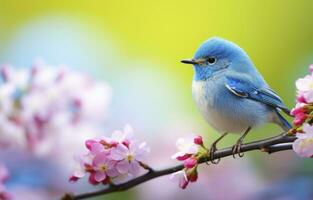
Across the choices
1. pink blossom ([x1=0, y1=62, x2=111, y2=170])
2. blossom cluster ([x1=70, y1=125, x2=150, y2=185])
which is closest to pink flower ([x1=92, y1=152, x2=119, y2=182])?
blossom cluster ([x1=70, y1=125, x2=150, y2=185])

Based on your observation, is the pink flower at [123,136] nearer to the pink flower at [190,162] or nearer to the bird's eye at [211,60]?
the pink flower at [190,162]

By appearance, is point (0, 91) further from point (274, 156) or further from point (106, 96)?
point (274, 156)

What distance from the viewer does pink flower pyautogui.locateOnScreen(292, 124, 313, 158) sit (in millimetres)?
609

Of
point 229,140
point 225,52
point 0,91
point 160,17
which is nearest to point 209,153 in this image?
point 225,52

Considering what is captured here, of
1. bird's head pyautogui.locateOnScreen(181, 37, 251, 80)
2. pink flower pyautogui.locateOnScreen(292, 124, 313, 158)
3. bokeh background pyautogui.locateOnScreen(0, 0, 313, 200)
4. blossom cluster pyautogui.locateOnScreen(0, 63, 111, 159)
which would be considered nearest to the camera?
pink flower pyautogui.locateOnScreen(292, 124, 313, 158)

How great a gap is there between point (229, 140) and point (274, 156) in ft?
0.37

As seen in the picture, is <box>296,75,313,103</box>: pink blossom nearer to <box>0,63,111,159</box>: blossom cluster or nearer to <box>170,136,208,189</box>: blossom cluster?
<box>170,136,208,189</box>: blossom cluster

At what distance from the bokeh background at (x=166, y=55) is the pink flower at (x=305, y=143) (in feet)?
1.59

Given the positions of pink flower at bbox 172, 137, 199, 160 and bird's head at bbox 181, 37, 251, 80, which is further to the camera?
bird's head at bbox 181, 37, 251, 80

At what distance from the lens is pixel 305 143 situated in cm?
61

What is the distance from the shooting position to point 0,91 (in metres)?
1.15

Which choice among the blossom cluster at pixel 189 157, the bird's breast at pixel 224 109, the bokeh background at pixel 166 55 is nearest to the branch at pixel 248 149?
the blossom cluster at pixel 189 157

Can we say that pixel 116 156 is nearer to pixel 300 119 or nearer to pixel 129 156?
pixel 129 156

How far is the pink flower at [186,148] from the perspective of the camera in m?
0.69
